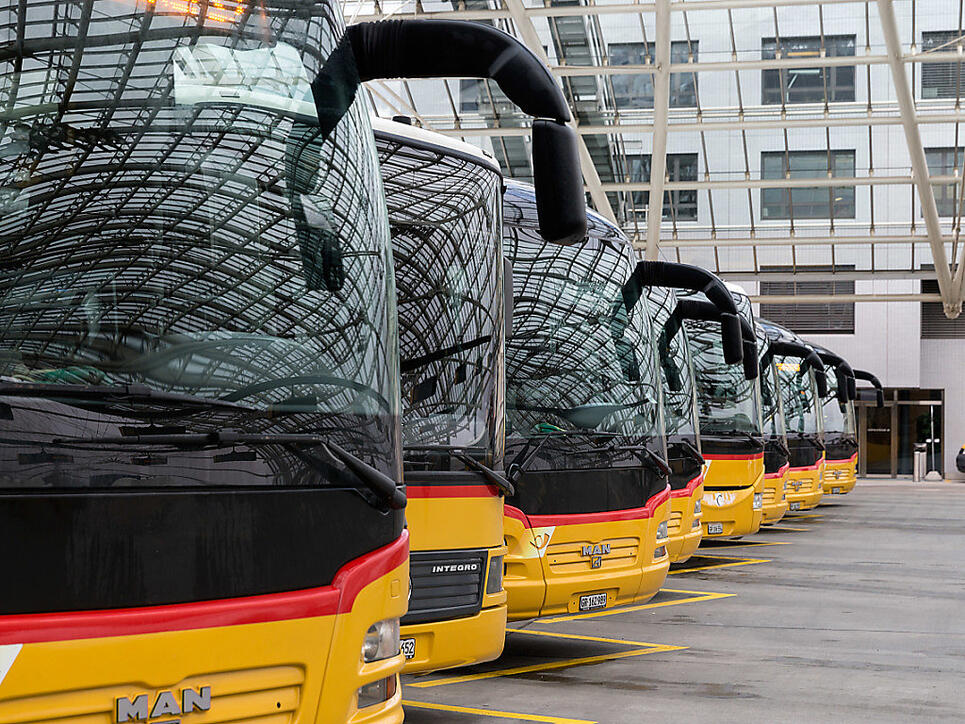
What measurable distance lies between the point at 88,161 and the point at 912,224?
38.4m

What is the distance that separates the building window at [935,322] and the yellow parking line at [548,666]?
41.0m

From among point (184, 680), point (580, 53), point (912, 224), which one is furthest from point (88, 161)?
point (912, 224)

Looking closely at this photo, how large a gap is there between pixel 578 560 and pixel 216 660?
479 cm

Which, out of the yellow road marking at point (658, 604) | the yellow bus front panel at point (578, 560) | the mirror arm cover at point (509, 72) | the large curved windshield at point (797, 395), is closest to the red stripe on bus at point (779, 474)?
the large curved windshield at point (797, 395)

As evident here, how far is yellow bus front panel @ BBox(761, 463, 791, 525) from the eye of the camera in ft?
59.8

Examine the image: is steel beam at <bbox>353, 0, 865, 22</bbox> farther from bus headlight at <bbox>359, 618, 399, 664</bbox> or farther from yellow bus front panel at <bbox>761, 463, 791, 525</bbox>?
bus headlight at <bbox>359, 618, 399, 664</bbox>

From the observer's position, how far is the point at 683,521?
1184cm

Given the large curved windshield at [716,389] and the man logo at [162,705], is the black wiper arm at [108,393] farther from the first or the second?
the large curved windshield at [716,389]

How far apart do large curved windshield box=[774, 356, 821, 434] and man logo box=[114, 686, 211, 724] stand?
60.2ft

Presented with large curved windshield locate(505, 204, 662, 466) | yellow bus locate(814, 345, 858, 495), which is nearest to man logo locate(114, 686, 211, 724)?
large curved windshield locate(505, 204, 662, 466)

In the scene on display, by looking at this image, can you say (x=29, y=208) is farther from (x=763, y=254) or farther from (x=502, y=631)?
(x=763, y=254)

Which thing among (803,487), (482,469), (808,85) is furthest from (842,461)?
(482,469)

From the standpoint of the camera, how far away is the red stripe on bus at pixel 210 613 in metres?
3.16

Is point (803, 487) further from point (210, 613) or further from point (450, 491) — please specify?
point (210, 613)
